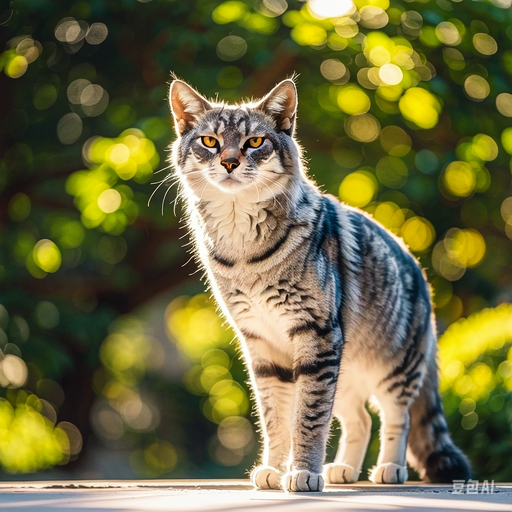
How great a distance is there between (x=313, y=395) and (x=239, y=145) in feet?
3.73

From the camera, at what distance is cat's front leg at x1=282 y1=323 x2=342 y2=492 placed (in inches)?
136

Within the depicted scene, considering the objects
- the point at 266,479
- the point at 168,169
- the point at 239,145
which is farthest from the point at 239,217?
the point at 168,169

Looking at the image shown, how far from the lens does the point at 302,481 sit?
3.36 m

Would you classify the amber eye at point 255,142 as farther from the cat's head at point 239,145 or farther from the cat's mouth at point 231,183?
the cat's mouth at point 231,183

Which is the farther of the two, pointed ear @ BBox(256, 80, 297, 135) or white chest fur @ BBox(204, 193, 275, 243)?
pointed ear @ BBox(256, 80, 297, 135)

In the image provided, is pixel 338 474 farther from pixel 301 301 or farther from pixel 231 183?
pixel 231 183

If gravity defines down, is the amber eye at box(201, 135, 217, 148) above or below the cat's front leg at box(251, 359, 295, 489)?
above

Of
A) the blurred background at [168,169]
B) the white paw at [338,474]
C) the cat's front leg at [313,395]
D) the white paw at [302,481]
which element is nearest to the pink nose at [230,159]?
the cat's front leg at [313,395]

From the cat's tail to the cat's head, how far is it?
1.36 meters

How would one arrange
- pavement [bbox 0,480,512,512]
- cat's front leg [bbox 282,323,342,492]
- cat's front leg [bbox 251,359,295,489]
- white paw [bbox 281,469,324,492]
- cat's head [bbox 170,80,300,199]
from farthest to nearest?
cat's front leg [bbox 251,359,295,489], cat's head [bbox 170,80,300,199], cat's front leg [bbox 282,323,342,492], white paw [bbox 281,469,324,492], pavement [bbox 0,480,512,512]

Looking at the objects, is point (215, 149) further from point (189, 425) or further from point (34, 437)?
point (189, 425)

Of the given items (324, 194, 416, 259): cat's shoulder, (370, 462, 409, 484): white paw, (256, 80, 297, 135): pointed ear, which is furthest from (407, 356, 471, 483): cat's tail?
(256, 80, 297, 135): pointed ear

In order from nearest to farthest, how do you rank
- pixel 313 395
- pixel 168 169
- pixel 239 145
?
1. pixel 313 395
2. pixel 239 145
3. pixel 168 169

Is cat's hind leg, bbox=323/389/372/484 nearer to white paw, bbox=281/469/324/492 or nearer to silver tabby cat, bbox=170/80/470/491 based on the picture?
silver tabby cat, bbox=170/80/470/491
